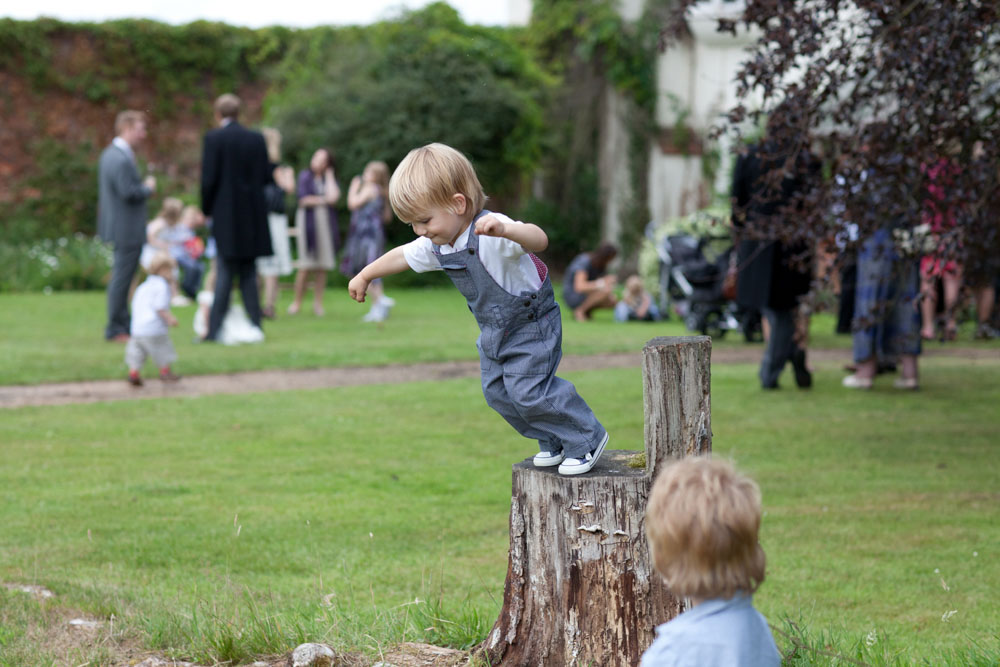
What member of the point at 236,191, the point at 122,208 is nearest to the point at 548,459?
the point at 236,191

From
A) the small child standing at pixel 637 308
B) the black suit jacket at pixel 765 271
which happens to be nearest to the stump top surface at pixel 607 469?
the black suit jacket at pixel 765 271

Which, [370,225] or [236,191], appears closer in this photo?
[236,191]

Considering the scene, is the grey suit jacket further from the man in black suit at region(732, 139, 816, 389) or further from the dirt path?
the man in black suit at region(732, 139, 816, 389)

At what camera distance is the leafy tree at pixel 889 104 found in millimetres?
5633

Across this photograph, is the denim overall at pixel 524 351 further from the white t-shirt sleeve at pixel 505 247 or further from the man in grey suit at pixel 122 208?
the man in grey suit at pixel 122 208

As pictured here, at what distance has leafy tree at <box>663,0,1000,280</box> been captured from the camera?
5.63m

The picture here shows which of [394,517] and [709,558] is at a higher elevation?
[709,558]

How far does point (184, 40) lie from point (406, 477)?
18.9m

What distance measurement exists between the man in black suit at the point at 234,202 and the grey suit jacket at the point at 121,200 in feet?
2.15

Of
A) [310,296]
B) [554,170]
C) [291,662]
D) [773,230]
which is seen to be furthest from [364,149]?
[291,662]

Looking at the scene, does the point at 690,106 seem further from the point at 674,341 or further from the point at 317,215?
the point at 674,341

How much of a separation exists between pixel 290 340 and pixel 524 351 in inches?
343

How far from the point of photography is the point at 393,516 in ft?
17.4

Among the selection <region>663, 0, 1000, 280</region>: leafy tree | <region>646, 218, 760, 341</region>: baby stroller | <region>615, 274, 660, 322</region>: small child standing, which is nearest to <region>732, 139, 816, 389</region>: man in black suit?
<region>663, 0, 1000, 280</region>: leafy tree
